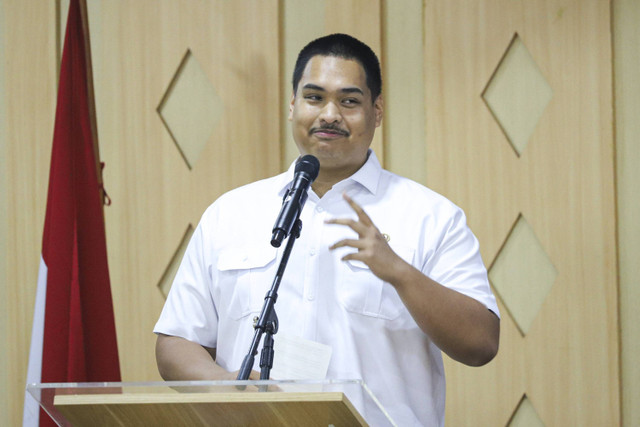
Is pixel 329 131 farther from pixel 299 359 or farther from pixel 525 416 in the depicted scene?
pixel 525 416

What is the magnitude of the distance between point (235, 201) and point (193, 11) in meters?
1.13

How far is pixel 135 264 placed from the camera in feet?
9.80

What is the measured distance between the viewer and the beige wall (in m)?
2.90

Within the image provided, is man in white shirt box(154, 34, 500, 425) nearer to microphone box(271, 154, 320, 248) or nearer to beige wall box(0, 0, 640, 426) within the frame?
microphone box(271, 154, 320, 248)

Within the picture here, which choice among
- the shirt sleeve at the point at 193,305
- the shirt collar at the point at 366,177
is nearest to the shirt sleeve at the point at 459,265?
the shirt collar at the point at 366,177

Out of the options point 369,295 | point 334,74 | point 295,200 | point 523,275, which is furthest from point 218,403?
point 523,275

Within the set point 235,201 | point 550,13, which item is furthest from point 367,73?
point 550,13

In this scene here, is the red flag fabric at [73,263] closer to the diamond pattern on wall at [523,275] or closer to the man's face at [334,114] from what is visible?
the man's face at [334,114]

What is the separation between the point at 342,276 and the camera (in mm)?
2027

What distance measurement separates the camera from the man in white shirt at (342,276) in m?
1.93

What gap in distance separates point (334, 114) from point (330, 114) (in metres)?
0.01

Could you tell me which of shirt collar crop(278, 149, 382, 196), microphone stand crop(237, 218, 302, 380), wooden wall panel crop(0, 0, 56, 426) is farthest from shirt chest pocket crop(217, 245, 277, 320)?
wooden wall panel crop(0, 0, 56, 426)

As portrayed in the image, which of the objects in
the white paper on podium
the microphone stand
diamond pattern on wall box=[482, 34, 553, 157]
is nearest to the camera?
the microphone stand

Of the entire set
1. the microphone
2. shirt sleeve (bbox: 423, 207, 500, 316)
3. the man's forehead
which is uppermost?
the man's forehead
